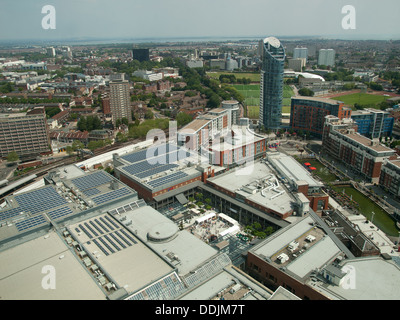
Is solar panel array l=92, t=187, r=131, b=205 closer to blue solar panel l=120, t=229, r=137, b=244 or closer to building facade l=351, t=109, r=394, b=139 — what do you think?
blue solar panel l=120, t=229, r=137, b=244

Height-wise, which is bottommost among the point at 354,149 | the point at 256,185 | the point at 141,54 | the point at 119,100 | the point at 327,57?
the point at 256,185

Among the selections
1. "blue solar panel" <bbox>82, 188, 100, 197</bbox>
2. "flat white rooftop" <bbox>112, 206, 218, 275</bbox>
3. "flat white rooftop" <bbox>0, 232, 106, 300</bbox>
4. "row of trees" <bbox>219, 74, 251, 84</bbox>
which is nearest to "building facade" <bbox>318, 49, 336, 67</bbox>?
"row of trees" <bbox>219, 74, 251, 84</bbox>

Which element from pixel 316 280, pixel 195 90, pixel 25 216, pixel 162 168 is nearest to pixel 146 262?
pixel 316 280

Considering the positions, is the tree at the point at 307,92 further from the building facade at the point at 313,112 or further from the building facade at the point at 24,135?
the building facade at the point at 24,135

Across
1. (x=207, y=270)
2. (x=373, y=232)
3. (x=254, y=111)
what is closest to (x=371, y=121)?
(x=254, y=111)

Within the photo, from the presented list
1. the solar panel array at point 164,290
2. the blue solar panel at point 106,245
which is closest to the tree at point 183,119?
the blue solar panel at point 106,245

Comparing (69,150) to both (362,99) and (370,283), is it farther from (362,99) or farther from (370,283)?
(362,99)
